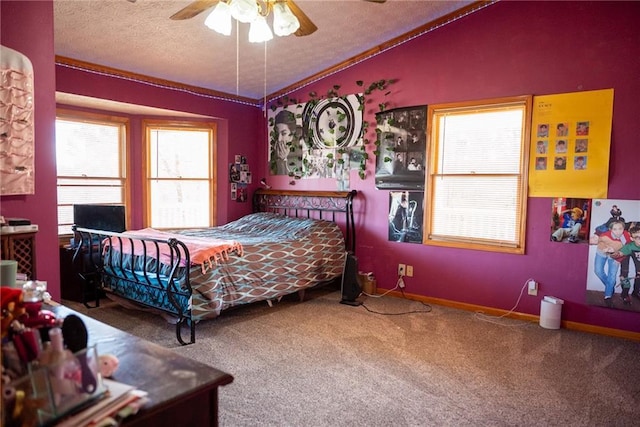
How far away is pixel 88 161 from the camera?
4.46 metres

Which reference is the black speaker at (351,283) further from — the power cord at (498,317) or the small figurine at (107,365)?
the small figurine at (107,365)

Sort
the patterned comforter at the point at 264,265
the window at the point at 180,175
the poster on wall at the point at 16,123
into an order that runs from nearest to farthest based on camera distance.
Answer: the poster on wall at the point at 16,123 < the patterned comforter at the point at 264,265 < the window at the point at 180,175

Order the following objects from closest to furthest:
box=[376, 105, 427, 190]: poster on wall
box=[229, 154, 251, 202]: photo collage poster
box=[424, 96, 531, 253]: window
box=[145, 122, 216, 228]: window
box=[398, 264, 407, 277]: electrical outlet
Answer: box=[424, 96, 531, 253]: window
box=[376, 105, 427, 190]: poster on wall
box=[398, 264, 407, 277]: electrical outlet
box=[145, 122, 216, 228]: window
box=[229, 154, 251, 202]: photo collage poster

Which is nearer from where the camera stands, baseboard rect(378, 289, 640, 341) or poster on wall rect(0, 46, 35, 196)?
poster on wall rect(0, 46, 35, 196)

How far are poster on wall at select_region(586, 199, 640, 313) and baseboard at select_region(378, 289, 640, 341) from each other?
0.67 feet

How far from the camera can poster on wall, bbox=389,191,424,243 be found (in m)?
4.14

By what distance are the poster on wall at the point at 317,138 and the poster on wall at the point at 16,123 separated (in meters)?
3.13

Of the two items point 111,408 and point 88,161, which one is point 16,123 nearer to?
point 111,408

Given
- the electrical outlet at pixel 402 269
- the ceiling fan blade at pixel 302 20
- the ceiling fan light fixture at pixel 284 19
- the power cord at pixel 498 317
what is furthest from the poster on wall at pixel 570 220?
the ceiling fan light fixture at pixel 284 19

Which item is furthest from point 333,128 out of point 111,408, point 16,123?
point 111,408

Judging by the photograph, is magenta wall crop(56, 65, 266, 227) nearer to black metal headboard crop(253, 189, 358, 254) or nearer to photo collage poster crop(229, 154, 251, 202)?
photo collage poster crop(229, 154, 251, 202)

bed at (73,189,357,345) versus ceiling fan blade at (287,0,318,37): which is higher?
ceiling fan blade at (287,0,318,37)

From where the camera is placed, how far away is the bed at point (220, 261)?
293cm

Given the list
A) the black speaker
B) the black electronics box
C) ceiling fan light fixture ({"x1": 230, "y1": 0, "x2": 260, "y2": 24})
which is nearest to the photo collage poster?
the black speaker
